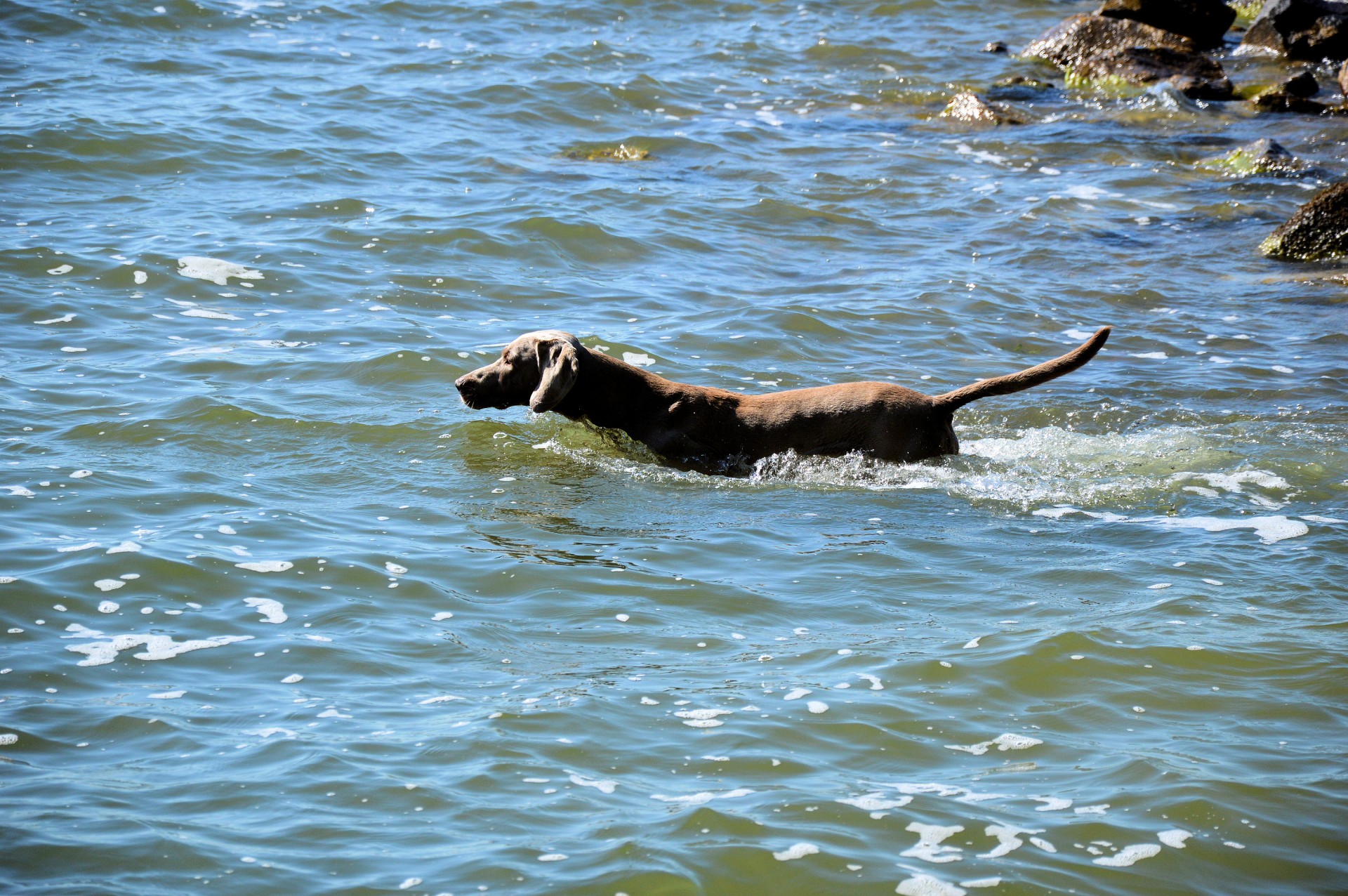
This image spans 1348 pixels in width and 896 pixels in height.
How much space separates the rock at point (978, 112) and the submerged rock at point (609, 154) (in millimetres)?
4955

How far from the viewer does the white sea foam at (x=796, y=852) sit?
3.82m

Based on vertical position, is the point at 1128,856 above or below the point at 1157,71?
below

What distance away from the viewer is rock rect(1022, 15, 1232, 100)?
19.0 m

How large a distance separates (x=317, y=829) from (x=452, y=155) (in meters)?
11.9

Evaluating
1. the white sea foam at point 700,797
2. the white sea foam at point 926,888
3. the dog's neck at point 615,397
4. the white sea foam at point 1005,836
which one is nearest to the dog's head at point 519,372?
the dog's neck at point 615,397

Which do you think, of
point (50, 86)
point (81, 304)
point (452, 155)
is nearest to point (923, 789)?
point (81, 304)

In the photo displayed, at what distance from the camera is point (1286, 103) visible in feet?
58.8

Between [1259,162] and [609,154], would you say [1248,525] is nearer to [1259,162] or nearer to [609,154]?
[1259,162]

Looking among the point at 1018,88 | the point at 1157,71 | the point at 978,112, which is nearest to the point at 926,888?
the point at 978,112

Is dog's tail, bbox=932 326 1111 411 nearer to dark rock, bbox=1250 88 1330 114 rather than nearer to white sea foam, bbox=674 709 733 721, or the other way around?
white sea foam, bbox=674 709 733 721

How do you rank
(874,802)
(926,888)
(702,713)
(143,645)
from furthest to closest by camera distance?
(143,645), (702,713), (874,802), (926,888)

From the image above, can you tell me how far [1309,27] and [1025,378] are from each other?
56.5 ft


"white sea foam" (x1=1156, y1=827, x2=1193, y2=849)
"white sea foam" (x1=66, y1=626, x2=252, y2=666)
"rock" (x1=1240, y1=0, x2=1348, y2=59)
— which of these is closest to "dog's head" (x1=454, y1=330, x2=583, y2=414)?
"white sea foam" (x1=66, y1=626, x2=252, y2=666)

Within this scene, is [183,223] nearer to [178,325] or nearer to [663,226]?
[178,325]
